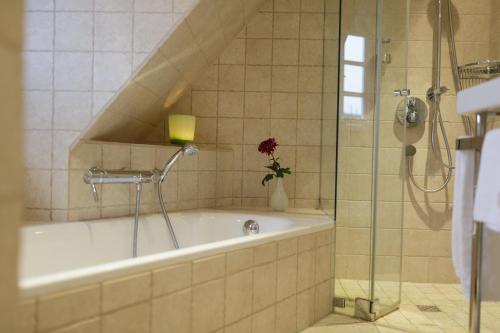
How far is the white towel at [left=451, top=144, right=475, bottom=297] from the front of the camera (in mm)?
912

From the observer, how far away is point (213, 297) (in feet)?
4.94

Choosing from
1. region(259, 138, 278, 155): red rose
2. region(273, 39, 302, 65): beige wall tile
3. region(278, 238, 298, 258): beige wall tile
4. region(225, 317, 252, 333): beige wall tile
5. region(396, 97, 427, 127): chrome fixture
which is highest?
region(273, 39, 302, 65): beige wall tile

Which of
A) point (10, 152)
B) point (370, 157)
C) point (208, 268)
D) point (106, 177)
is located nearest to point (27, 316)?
point (208, 268)

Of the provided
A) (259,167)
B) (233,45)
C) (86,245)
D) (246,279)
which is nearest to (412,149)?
(259,167)

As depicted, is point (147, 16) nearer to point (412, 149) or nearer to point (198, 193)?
point (198, 193)

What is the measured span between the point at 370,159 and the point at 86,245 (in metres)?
1.41

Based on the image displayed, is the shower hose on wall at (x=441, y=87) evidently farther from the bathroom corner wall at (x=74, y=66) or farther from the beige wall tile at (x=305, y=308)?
the bathroom corner wall at (x=74, y=66)

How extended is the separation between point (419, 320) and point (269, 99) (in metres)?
1.64

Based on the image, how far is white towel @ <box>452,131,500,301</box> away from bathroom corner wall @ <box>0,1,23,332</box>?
844 mm

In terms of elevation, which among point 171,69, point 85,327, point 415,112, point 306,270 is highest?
point 171,69

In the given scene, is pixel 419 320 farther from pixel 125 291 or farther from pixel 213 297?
pixel 125 291

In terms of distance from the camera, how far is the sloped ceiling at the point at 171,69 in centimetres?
203

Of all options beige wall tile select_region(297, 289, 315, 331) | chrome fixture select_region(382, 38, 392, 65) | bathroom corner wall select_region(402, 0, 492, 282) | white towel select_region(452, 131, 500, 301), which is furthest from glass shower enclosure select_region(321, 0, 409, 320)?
white towel select_region(452, 131, 500, 301)

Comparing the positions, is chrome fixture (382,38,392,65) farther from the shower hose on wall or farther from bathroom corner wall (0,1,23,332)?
bathroom corner wall (0,1,23,332)
